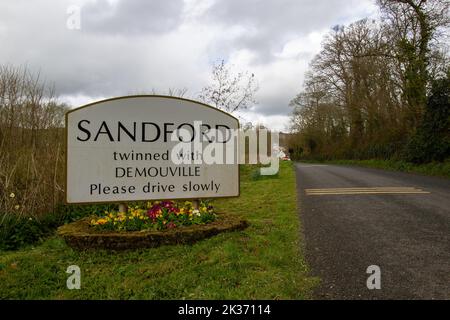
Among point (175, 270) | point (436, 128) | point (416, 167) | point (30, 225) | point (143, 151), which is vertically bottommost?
point (175, 270)

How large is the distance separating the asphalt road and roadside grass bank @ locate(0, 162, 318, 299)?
28 centimetres

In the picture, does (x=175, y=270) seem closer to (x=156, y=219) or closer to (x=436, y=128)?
(x=156, y=219)

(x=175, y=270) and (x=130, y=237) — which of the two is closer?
(x=175, y=270)

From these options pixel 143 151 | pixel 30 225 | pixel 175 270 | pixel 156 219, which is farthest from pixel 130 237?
pixel 30 225

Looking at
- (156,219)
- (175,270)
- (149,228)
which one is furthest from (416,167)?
(175,270)

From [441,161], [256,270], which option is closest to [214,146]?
[256,270]

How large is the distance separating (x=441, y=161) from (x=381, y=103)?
32.9ft

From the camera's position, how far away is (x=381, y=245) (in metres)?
4.59

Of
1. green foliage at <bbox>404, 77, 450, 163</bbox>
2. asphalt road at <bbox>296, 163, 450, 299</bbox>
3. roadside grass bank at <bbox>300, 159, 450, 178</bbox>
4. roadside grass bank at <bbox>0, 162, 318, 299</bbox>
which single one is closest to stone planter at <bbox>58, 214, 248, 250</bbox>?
roadside grass bank at <bbox>0, 162, 318, 299</bbox>

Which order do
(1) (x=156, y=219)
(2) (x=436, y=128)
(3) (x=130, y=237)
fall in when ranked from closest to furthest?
(3) (x=130, y=237)
(1) (x=156, y=219)
(2) (x=436, y=128)

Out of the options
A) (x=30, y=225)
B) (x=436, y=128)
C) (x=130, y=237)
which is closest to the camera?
(x=130, y=237)

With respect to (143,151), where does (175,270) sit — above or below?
below

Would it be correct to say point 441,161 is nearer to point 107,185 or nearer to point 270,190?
point 270,190

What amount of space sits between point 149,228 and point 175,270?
3.88 feet
